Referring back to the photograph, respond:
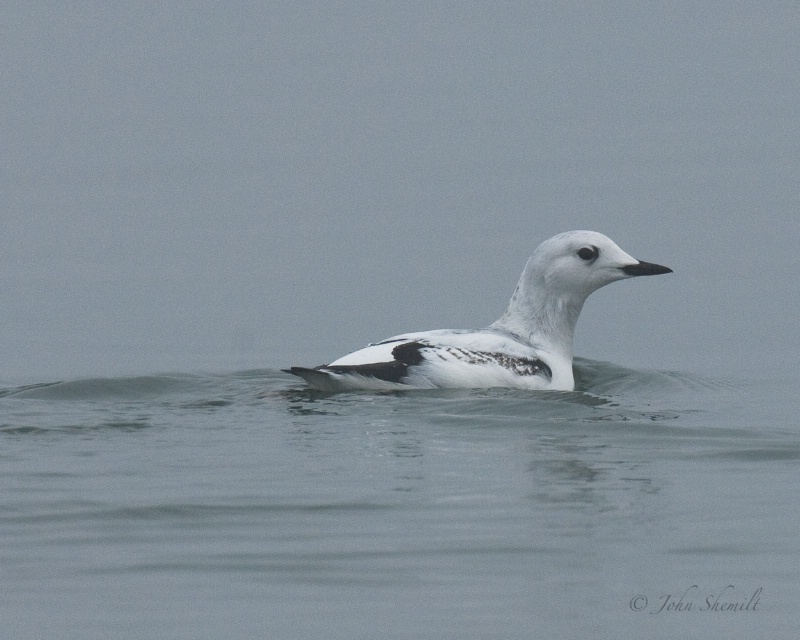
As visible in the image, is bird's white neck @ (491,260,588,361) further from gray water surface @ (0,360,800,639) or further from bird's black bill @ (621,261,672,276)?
gray water surface @ (0,360,800,639)

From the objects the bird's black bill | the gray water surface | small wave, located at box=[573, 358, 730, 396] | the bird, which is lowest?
the gray water surface

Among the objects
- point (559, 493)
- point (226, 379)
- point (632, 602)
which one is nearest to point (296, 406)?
point (226, 379)

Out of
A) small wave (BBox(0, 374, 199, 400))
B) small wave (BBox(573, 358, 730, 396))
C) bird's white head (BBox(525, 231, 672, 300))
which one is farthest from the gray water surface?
small wave (BBox(573, 358, 730, 396))

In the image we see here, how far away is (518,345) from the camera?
11.1 m

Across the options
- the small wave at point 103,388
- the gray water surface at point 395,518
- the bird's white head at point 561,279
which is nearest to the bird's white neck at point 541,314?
the bird's white head at point 561,279

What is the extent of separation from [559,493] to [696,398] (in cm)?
485

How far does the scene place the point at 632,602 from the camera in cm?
530

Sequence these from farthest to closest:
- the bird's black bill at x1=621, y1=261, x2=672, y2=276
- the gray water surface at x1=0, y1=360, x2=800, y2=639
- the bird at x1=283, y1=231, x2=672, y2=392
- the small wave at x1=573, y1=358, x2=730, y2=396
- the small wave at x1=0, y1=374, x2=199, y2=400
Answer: the small wave at x1=573, y1=358, x2=730, y2=396
the bird's black bill at x1=621, y1=261, x2=672, y2=276
the small wave at x1=0, y1=374, x2=199, y2=400
the bird at x1=283, y1=231, x2=672, y2=392
the gray water surface at x1=0, y1=360, x2=800, y2=639

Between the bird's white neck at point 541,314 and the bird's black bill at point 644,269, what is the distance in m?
0.40

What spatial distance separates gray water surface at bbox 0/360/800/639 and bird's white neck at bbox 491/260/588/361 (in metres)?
0.96

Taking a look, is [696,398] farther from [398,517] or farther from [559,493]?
[398,517]

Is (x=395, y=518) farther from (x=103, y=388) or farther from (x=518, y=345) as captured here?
(x=103, y=388)

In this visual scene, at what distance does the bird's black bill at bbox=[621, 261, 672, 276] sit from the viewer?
11477 millimetres

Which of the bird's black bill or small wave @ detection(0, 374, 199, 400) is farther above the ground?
the bird's black bill
